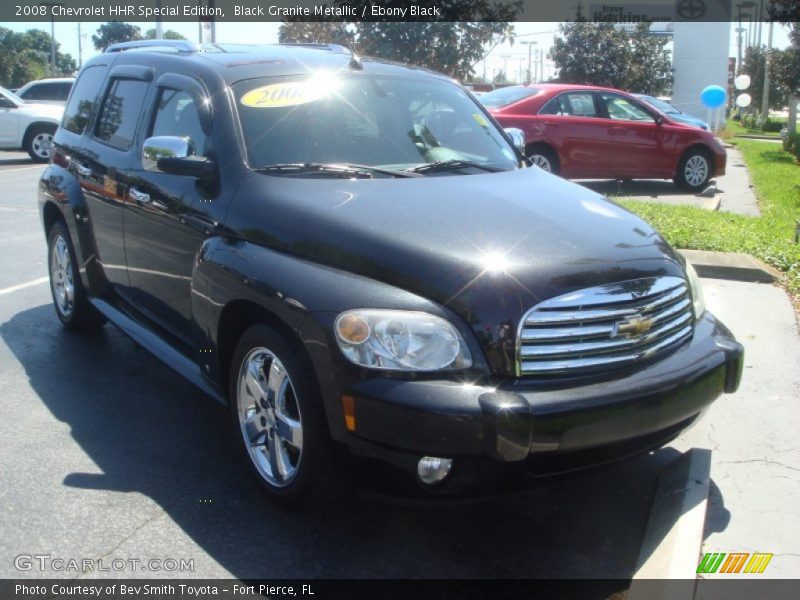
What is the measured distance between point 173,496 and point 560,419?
70.3 inches

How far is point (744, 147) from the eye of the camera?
2652 centimetres

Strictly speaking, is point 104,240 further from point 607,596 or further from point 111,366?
point 607,596

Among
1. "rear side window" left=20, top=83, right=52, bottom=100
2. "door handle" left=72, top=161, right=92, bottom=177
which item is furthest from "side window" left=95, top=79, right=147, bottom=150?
"rear side window" left=20, top=83, right=52, bottom=100

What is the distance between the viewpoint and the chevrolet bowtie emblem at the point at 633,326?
347 cm

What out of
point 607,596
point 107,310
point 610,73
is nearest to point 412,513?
point 607,596

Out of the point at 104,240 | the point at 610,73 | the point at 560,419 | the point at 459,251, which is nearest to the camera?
the point at 560,419

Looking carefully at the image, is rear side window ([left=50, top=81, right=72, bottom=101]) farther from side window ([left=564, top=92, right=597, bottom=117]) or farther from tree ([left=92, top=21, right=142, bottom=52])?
tree ([left=92, top=21, right=142, bottom=52])

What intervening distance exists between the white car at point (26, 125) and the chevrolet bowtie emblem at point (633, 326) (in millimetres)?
18571

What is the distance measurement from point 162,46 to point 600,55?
37.4 metres

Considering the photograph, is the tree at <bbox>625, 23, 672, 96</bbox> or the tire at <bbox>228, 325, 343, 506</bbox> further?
the tree at <bbox>625, 23, 672, 96</bbox>

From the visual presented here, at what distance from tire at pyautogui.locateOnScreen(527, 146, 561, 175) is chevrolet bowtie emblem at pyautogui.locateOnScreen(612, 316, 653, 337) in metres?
10.4

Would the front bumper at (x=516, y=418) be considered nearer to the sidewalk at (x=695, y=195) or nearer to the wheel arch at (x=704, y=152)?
the sidewalk at (x=695, y=195)

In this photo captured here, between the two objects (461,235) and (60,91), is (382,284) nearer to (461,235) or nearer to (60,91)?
(461,235)

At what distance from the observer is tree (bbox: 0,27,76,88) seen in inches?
2093
